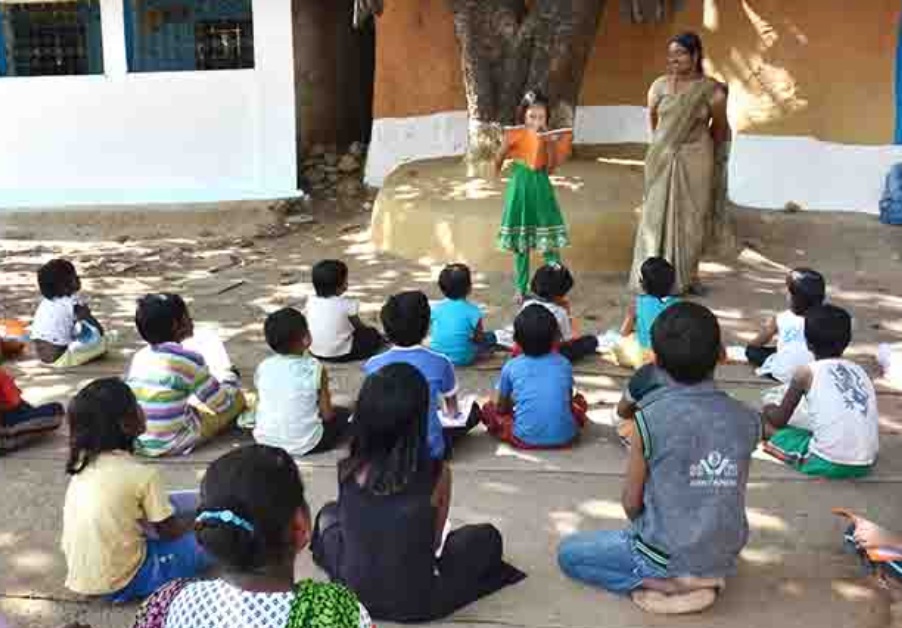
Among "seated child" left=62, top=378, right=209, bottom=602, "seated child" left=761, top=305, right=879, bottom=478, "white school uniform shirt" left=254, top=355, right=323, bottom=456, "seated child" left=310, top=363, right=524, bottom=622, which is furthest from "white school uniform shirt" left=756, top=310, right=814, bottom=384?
"seated child" left=62, top=378, right=209, bottom=602

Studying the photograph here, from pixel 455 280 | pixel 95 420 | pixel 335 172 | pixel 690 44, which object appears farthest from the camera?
pixel 335 172

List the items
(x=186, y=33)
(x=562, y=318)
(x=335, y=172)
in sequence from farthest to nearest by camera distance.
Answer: (x=335, y=172) → (x=186, y=33) → (x=562, y=318)

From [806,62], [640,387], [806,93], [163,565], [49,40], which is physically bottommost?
[163,565]

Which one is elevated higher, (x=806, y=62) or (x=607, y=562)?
(x=806, y=62)

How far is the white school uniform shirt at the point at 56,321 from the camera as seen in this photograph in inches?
221

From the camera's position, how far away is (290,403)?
436 centimetres

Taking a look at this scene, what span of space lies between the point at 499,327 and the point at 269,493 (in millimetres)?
4438

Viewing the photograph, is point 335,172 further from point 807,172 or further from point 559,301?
point 559,301

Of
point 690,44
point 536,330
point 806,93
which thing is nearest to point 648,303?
point 536,330

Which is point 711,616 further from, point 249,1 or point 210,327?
point 249,1

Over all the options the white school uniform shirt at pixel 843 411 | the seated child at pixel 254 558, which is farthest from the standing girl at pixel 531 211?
the seated child at pixel 254 558

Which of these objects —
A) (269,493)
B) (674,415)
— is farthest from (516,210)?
(269,493)

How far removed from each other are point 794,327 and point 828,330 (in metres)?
1.06

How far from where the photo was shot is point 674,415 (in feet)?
9.97
